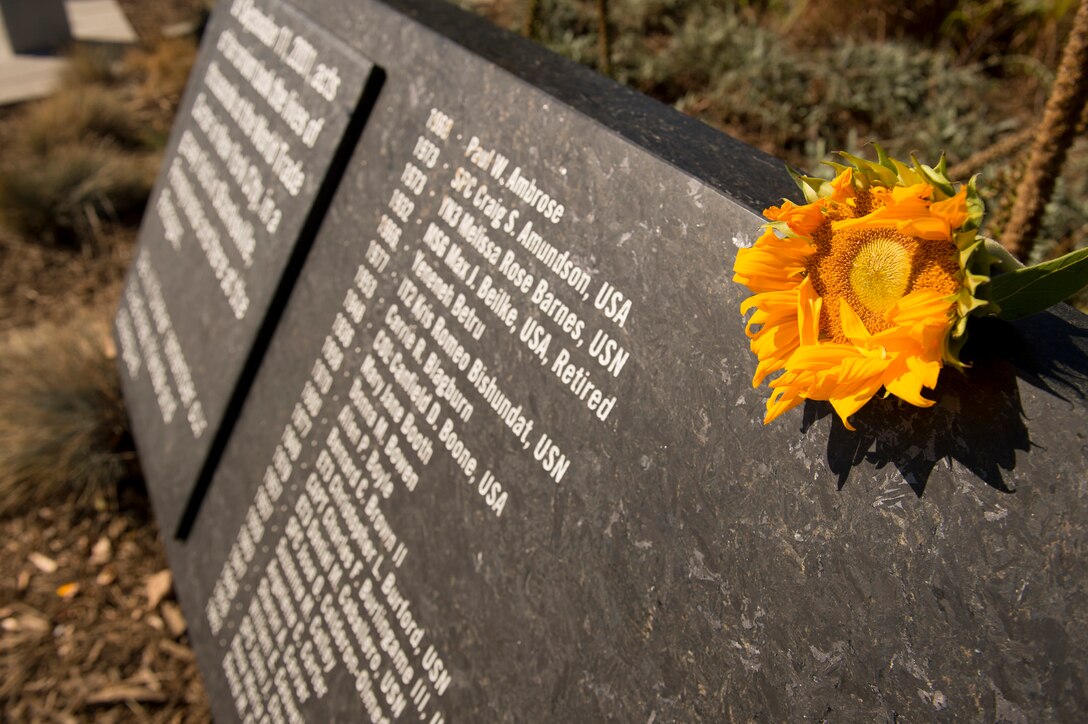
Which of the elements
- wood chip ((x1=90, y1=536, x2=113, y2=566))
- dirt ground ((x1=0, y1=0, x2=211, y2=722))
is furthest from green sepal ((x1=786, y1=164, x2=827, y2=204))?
wood chip ((x1=90, y1=536, x2=113, y2=566))

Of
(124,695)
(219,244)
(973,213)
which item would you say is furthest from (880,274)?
(124,695)

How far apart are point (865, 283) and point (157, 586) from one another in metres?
2.81

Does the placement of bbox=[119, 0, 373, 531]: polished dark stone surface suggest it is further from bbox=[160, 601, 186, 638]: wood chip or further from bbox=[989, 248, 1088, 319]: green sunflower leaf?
bbox=[989, 248, 1088, 319]: green sunflower leaf

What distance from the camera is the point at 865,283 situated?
47.3 inches

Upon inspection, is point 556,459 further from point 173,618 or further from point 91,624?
point 91,624

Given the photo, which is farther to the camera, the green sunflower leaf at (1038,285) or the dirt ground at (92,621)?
the dirt ground at (92,621)

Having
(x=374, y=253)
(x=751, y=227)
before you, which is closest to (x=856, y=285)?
(x=751, y=227)

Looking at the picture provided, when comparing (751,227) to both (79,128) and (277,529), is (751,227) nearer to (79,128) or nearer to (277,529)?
(277,529)

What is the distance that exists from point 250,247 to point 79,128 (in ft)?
11.3

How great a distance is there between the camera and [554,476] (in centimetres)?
161

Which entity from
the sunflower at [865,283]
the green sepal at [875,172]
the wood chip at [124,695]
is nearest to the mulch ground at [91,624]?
the wood chip at [124,695]

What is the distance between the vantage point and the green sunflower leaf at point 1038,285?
1120 millimetres

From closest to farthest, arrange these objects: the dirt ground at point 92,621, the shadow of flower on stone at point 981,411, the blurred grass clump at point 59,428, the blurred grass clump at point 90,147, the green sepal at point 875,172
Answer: the shadow of flower on stone at point 981,411 → the green sepal at point 875,172 → the dirt ground at point 92,621 → the blurred grass clump at point 59,428 → the blurred grass clump at point 90,147

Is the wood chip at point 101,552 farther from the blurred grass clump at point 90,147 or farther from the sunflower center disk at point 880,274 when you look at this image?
the sunflower center disk at point 880,274
